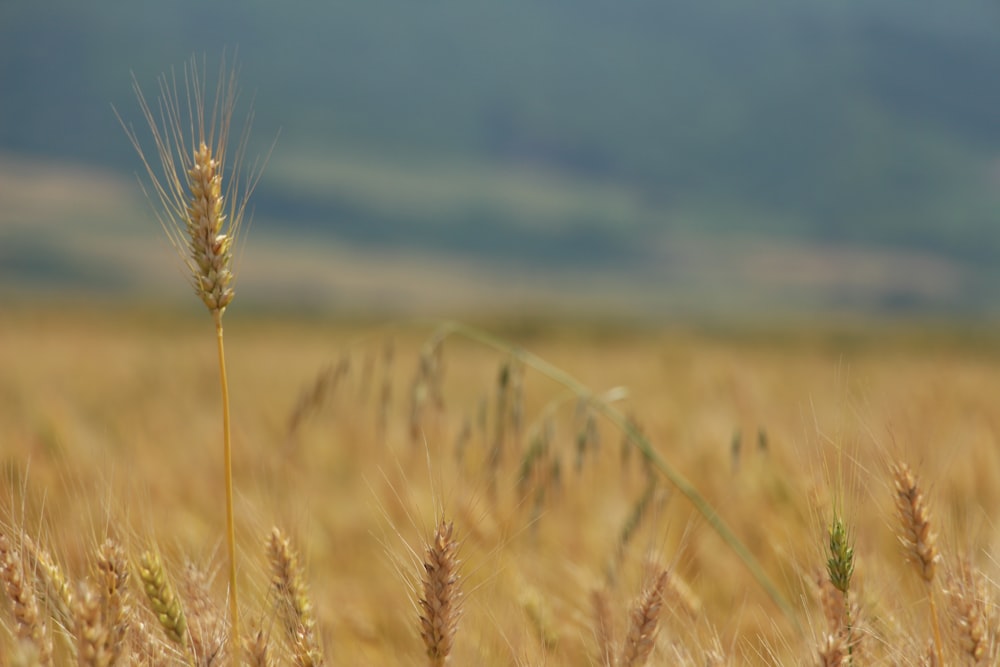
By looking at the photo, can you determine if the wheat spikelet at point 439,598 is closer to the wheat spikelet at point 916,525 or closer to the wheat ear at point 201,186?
the wheat ear at point 201,186

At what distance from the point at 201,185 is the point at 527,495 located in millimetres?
656

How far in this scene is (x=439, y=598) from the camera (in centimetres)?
86

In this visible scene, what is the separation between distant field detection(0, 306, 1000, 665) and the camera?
3.61 feet

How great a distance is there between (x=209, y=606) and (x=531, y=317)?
542 inches

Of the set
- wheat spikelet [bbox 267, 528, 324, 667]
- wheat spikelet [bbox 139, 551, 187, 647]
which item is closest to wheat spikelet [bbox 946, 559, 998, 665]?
wheat spikelet [bbox 267, 528, 324, 667]

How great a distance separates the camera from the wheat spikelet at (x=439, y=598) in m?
0.85

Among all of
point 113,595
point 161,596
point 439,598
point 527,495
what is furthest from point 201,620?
point 527,495

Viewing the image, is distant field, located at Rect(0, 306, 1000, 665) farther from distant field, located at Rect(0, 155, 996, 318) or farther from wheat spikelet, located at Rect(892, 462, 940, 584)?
distant field, located at Rect(0, 155, 996, 318)

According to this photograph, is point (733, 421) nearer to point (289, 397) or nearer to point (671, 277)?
point (289, 397)

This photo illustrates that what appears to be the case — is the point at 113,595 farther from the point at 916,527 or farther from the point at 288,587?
the point at 916,527

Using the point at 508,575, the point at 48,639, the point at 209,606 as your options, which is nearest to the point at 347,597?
the point at 508,575

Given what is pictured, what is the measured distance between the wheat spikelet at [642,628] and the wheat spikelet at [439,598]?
0.20 metres

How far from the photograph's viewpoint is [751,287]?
170000 millimetres

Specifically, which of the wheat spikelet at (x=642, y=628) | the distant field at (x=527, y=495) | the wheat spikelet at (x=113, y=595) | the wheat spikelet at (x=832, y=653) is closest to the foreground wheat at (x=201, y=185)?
the wheat spikelet at (x=113, y=595)
